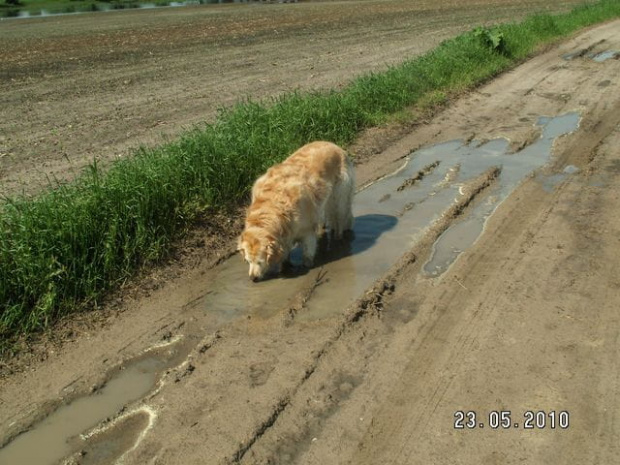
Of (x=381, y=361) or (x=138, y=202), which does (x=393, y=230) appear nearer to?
(x=381, y=361)

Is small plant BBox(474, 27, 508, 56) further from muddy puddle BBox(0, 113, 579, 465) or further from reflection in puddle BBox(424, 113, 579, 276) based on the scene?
muddy puddle BBox(0, 113, 579, 465)

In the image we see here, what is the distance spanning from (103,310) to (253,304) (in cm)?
152

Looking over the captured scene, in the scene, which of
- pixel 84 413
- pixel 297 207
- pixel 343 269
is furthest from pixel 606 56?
pixel 84 413

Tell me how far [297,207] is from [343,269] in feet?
2.97

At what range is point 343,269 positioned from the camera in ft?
22.6

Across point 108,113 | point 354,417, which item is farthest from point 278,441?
point 108,113

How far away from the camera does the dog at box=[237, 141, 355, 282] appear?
21.0 feet

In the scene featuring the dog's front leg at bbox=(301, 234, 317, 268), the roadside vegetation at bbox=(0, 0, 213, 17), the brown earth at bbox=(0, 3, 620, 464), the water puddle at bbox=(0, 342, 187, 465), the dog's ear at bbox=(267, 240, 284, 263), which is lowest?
the water puddle at bbox=(0, 342, 187, 465)

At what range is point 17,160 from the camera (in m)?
10.2

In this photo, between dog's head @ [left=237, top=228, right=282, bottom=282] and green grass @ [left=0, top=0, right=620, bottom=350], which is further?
dog's head @ [left=237, top=228, right=282, bottom=282]

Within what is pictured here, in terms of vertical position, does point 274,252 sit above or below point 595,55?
above

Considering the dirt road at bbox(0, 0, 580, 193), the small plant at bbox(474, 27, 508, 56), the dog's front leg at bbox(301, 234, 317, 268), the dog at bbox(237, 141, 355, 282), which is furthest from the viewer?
the small plant at bbox(474, 27, 508, 56)

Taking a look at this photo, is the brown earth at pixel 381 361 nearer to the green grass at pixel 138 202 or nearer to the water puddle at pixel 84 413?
the water puddle at pixel 84 413
